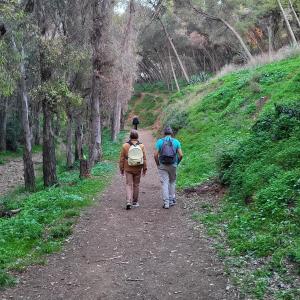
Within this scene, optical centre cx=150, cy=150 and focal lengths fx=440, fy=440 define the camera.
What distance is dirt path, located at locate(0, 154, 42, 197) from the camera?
23456 millimetres

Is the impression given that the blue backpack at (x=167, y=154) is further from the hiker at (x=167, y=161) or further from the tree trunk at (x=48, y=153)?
the tree trunk at (x=48, y=153)

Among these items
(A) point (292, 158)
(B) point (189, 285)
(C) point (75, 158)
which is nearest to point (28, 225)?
(B) point (189, 285)

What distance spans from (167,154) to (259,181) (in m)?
2.37

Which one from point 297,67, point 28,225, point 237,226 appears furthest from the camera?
point 297,67

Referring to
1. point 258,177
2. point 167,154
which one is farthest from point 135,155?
point 258,177

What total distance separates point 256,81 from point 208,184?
35.0ft

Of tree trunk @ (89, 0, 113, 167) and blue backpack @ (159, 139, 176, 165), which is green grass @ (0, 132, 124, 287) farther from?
tree trunk @ (89, 0, 113, 167)

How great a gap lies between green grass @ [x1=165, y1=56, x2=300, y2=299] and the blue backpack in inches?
64.2

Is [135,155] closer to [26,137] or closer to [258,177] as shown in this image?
[258,177]

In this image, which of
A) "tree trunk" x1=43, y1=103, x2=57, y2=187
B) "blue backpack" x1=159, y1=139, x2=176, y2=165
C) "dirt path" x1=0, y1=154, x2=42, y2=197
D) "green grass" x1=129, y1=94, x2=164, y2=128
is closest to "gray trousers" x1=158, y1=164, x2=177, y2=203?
"blue backpack" x1=159, y1=139, x2=176, y2=165

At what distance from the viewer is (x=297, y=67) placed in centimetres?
2033

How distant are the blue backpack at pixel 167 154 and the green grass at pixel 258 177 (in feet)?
5.35

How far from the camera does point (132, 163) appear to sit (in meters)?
10.9

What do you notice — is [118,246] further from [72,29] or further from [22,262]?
[72,29]
